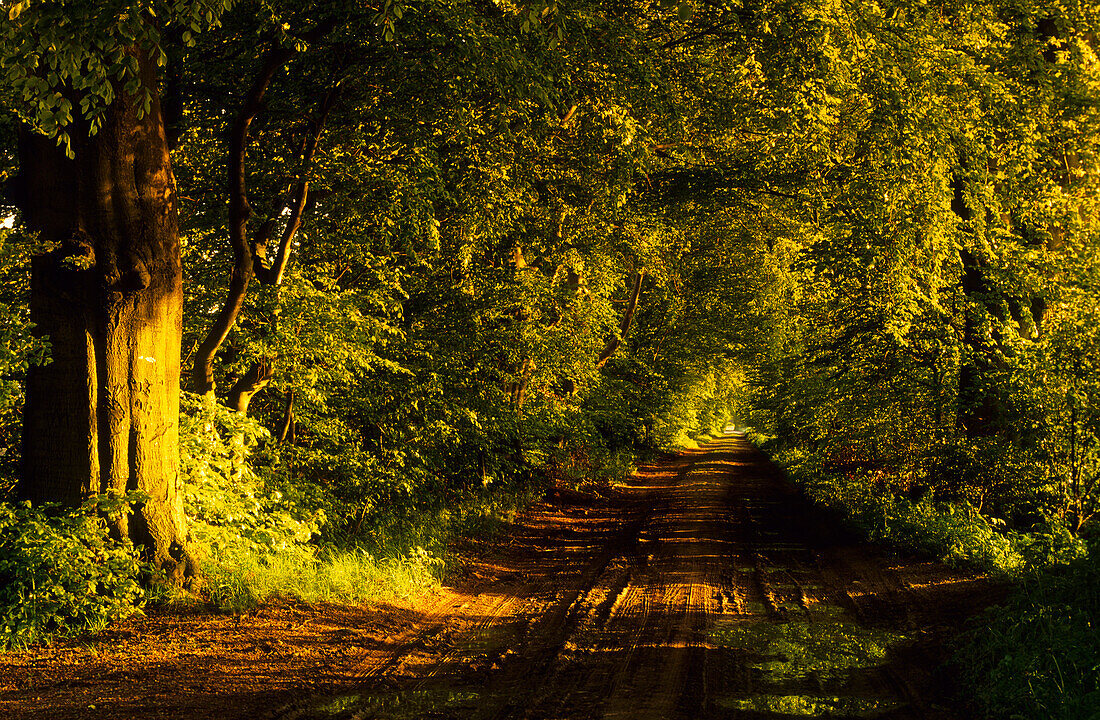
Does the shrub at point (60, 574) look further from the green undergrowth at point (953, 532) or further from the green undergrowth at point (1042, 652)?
the green undergrowth at point (953, 532)

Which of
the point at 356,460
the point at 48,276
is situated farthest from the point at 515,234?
the point at 48,276

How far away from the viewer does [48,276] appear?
732 cm

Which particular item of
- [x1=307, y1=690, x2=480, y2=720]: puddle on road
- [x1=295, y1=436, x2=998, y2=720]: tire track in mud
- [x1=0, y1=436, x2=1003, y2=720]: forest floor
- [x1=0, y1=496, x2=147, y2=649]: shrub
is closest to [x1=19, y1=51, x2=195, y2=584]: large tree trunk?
[x1=0, y1=496, x2=147, y2=649]: shrub

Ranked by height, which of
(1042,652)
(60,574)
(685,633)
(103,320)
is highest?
(103,320)

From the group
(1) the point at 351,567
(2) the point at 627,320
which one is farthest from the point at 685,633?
(2) the point at 627,320

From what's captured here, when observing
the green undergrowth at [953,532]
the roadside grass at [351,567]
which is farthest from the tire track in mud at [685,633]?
the roadside grass at [351,567]

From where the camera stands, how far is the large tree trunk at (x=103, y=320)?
7.23 m

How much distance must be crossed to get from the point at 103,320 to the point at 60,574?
2350 millimetres

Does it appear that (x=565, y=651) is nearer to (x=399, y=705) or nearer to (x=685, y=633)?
(x=685, y=633)

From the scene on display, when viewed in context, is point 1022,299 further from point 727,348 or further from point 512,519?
point 727,348

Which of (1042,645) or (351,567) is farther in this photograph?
(351,567)

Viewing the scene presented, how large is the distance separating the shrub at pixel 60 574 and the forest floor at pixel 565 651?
22cm

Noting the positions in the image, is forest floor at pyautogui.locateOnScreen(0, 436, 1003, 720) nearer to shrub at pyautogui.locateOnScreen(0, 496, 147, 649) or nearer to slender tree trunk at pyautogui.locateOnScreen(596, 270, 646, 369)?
shrub at pyautogui.locateOnScreen(0, 496, 147, 649)

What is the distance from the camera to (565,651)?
7.16 metres
